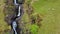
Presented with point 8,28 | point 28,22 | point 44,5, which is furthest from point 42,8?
point 8,28

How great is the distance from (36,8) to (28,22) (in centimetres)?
25

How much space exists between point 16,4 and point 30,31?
1.67 feet

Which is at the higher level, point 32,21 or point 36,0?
point 36,0

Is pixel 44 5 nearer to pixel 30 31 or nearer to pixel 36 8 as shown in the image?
pixel 36 8

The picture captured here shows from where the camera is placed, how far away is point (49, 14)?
3596 millimetres

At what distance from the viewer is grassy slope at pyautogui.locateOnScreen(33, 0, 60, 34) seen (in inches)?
139

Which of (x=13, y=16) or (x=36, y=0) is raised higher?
(x=36, y=0)

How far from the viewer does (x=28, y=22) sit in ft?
11.7

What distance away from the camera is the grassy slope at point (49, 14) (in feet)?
11.6

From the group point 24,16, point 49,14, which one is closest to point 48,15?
point 49,14

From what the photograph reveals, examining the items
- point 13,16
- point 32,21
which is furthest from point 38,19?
point 13,16

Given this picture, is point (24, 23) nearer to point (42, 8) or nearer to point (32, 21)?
point (32, 21)

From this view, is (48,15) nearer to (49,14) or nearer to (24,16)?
(49,14)

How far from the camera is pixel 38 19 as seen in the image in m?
3.58
